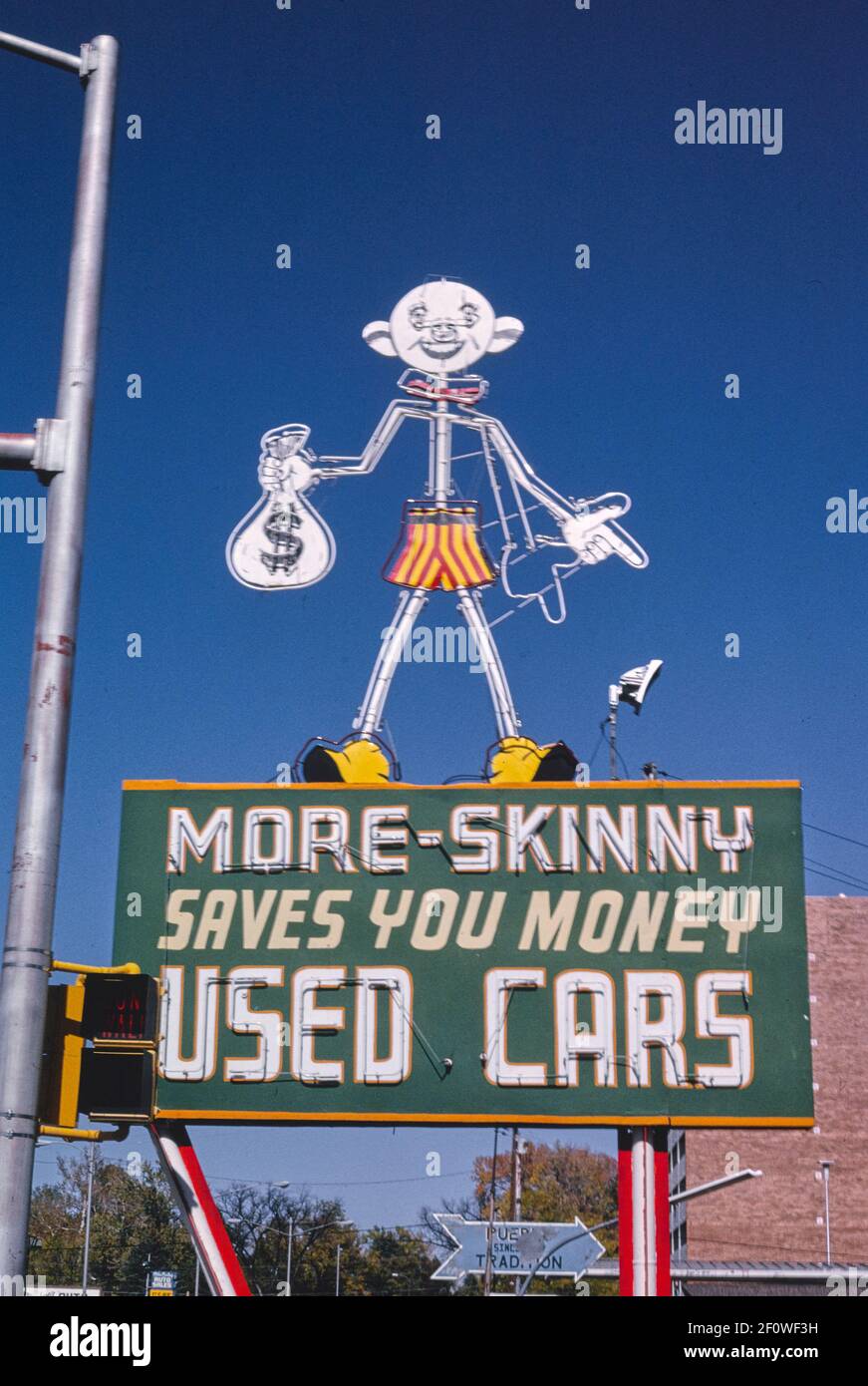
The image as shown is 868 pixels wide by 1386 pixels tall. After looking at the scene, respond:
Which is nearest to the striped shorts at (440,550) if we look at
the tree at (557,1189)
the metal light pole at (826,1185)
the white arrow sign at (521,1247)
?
the white arrow sign at (521,1247)

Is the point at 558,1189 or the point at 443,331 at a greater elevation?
the point at 443,331

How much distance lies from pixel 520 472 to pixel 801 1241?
1646 inches

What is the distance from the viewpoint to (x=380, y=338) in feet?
70.7

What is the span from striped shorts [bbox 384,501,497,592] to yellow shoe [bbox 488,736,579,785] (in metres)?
2.34

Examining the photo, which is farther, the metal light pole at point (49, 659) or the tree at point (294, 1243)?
the tree at point (294, 1243)

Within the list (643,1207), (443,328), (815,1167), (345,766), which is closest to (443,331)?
(443,328)

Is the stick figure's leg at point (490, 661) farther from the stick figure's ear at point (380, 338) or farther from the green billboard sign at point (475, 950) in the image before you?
the stick figure's ear at point (380, 338)

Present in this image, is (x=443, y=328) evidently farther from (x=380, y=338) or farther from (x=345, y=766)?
(x=345, y=766)

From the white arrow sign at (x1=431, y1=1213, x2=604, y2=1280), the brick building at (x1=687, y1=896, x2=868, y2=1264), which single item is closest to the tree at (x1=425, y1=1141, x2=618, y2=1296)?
the brick building at (x1=687, y1=896, x2=868, y2=1264)

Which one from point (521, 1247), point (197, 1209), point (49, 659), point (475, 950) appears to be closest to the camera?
point (49, 659)

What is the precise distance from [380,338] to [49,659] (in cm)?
1468

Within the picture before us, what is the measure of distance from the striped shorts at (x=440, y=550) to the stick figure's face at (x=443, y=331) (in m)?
2.05

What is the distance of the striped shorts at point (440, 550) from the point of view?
2056 cm
